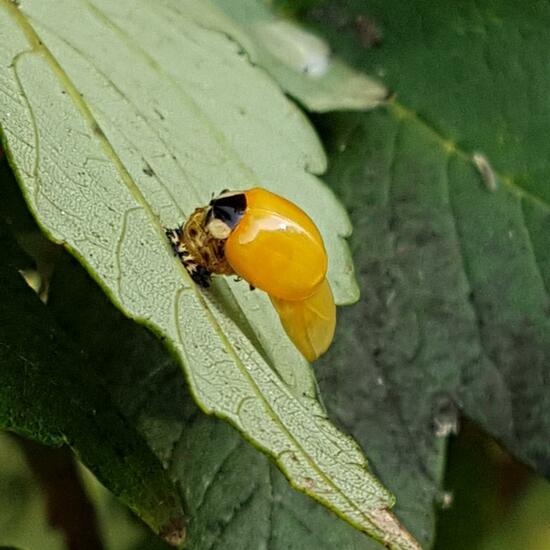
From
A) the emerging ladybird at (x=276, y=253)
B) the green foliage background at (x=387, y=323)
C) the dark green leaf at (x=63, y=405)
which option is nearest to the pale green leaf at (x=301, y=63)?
the green foliage background at (x=387, y=323)

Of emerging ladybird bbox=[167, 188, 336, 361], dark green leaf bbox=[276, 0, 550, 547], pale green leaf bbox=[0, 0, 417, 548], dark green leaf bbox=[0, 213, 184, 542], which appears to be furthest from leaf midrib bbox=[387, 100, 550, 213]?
dark green leaf bbox=[0, 213, 184, 542]

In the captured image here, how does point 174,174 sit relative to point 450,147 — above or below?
above

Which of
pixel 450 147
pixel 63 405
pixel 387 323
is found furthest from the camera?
pixel 450 147

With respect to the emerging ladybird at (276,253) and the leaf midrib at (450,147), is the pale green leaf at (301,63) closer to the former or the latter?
the leaf midrib at (450,147)

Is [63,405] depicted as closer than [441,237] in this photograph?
Yes

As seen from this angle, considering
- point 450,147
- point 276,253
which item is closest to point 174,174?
point 276,253

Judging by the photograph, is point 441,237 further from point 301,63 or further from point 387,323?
point 301,63
